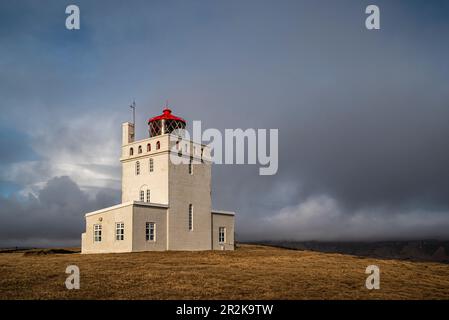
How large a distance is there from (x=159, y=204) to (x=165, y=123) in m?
7.79

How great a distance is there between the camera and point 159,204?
38.4 metres

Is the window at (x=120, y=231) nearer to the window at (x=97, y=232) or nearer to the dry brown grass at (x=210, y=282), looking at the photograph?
the window at (x=97, y=232)

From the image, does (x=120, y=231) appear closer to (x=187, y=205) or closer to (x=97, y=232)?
(x=97, y=232)

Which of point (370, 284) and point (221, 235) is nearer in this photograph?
point (370, 284)

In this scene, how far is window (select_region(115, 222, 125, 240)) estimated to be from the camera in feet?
121

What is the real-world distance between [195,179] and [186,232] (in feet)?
16.6

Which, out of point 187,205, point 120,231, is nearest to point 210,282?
point 120,231

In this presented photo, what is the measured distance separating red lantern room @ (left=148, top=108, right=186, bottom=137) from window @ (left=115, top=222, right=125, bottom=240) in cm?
931

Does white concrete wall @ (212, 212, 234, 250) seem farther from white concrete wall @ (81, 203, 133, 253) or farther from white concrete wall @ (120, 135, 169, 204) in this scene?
white concrete wall @ (81, 203, 133, 253)

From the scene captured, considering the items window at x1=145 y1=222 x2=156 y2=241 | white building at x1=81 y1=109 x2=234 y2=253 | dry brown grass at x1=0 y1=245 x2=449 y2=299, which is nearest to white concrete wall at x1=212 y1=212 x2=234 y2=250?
white building at x1=81 y1=109 x2=234 y2=253

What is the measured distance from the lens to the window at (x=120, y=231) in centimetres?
3676
